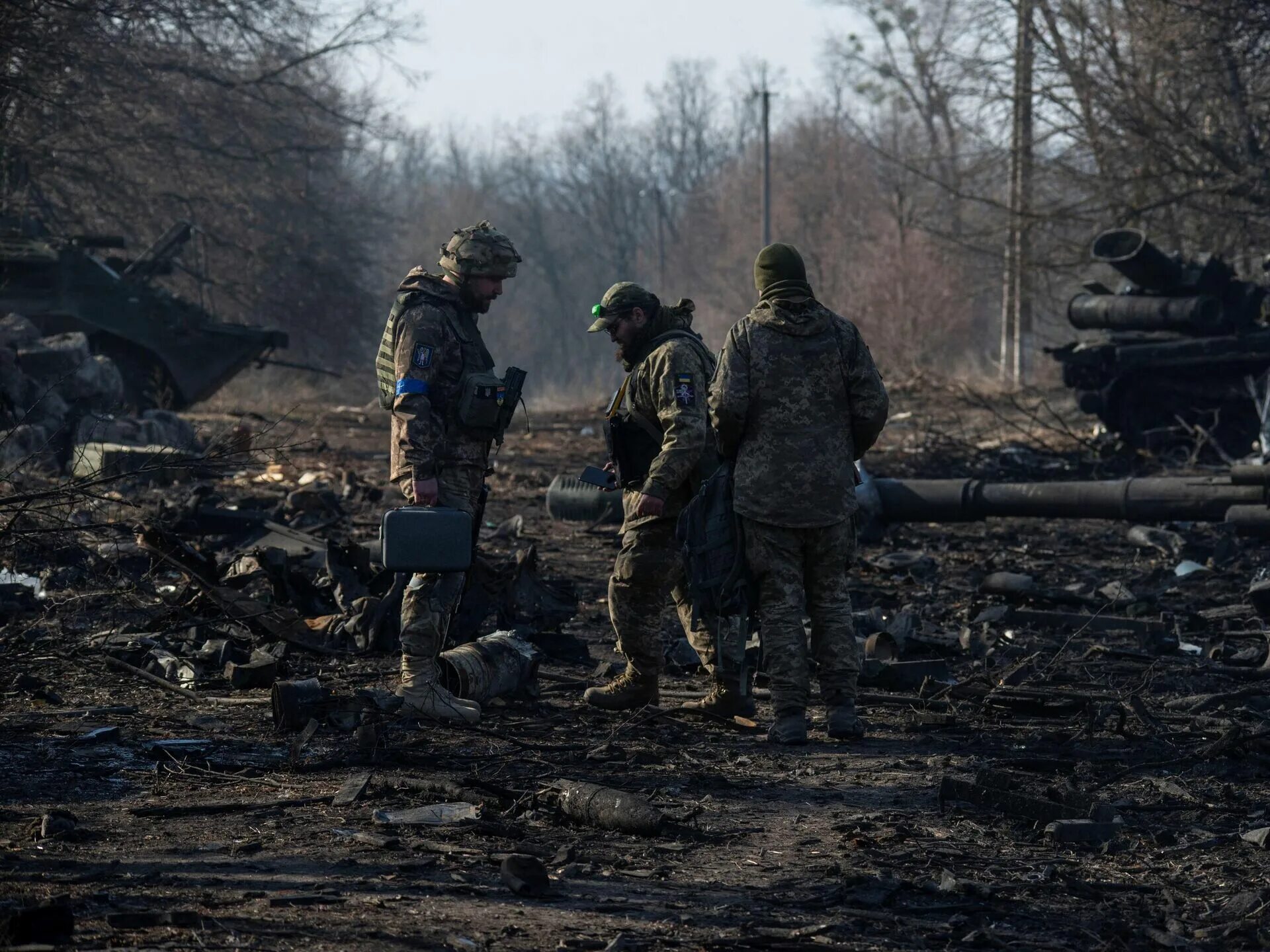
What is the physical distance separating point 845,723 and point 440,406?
2.06 m

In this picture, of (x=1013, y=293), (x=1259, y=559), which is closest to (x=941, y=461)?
(x=1259, y=559)

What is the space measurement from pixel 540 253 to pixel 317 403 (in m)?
49.7

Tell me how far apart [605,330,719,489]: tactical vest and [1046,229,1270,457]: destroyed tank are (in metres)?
12.1

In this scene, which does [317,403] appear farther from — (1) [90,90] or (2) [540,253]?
(2) [540,253]

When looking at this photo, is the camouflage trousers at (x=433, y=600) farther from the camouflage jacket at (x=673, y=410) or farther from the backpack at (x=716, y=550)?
the backpack at (x=716, y=550)

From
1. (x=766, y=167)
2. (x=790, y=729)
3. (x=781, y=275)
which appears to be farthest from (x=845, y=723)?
(x=766, y=167)

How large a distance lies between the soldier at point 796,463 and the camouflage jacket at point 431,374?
104 cm

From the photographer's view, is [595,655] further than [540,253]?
No

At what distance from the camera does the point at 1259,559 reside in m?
11.0

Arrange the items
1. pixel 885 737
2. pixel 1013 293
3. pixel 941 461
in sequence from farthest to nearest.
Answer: pixel 1013 293, pixel 941 461, pixel 885 737

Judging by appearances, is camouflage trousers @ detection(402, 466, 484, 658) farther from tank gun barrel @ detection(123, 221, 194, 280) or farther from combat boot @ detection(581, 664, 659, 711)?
tank gun barrel @ detection(123, 221, 194, 280)

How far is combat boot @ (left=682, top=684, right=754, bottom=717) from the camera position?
646 cm

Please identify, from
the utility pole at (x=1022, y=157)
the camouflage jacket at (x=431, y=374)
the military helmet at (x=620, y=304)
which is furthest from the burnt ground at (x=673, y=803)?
the utility pole at (x=1022, y=157)

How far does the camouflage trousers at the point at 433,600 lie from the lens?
6.25 m
